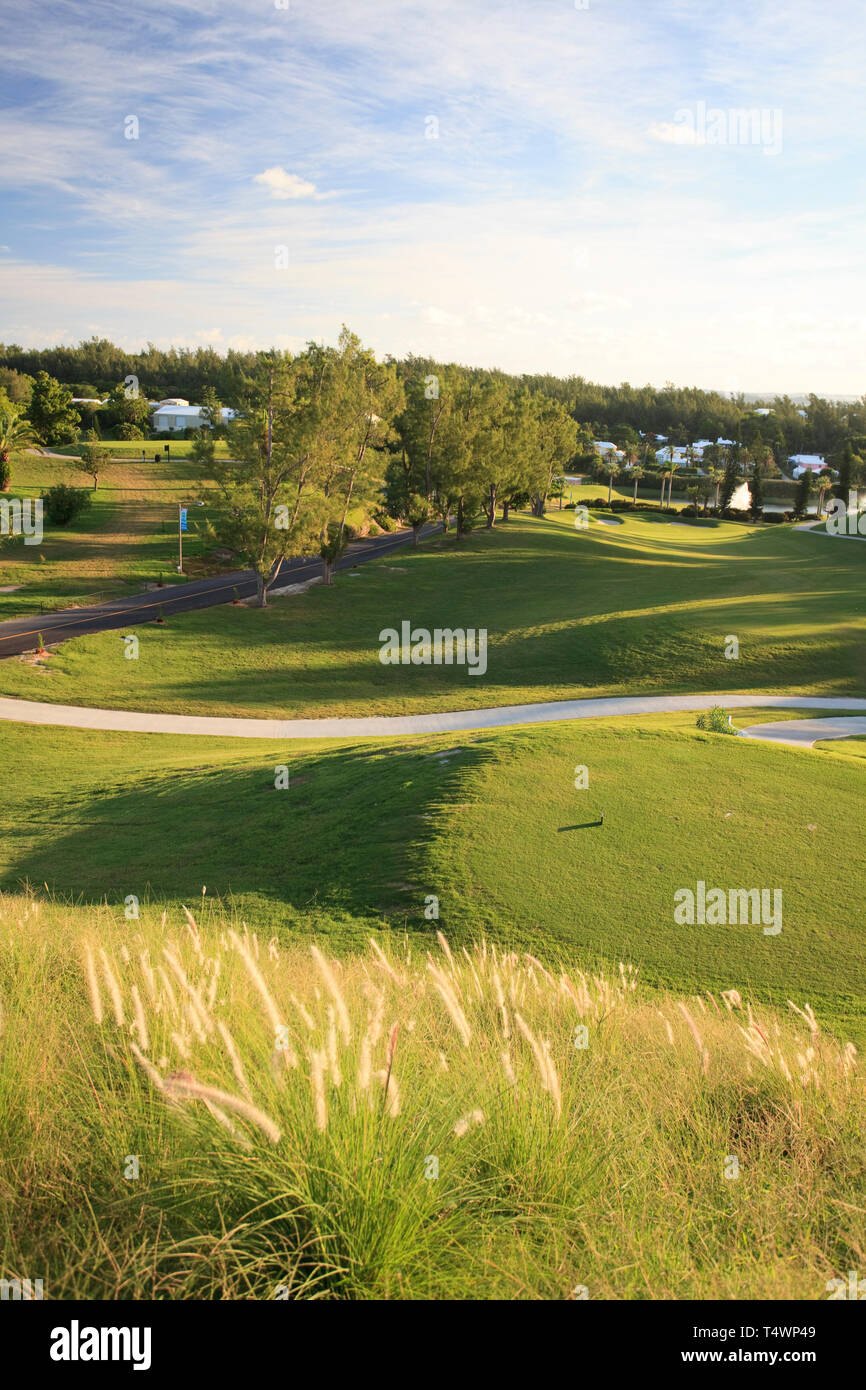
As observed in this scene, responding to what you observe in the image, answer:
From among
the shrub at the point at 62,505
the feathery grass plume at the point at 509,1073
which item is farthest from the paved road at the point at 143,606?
the feathery grass plume at the point at 509,1073

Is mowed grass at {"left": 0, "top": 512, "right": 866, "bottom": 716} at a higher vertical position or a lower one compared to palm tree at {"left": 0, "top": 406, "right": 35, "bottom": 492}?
lower

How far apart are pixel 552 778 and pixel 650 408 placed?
7497 inches

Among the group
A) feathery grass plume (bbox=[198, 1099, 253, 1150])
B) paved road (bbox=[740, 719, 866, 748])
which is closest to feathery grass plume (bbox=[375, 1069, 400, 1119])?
feathery grass plume (bbox=[198, 1099, 253, 1150])

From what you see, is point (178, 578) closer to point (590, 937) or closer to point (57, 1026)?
point (590, 937)

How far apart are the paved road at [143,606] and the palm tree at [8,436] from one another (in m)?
19.0

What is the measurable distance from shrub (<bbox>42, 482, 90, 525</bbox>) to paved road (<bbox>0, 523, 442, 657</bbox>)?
44.1 ft

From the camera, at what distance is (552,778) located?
16.5 meters

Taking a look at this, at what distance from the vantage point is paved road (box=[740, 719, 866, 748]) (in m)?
23.5

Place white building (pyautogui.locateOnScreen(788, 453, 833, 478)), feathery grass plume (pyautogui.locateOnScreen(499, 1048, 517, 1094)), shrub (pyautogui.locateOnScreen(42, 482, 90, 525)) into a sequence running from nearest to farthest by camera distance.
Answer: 1. feathery grass plume (pyautogui.locateOnScreen(499, 1048, 517, 1094))
2. shrub (pyautogui.locateOnScreen(42, 482, 90, 525))
3. white building (pyautogui.locateOnScreen(788, 453, 833, 478))

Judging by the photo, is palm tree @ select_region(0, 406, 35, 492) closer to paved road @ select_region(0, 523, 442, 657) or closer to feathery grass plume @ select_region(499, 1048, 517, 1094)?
paved road @ select_region(0, 523, 442, 657)

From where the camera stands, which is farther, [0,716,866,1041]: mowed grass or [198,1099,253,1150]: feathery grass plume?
[0,716,866,1041]: mowed grass

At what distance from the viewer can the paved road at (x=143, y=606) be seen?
3781 centimetres

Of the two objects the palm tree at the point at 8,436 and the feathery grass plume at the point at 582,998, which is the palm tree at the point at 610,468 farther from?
the feathery grass plume at the point at 582,998
